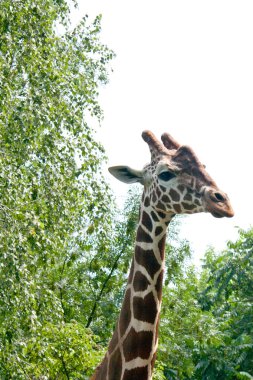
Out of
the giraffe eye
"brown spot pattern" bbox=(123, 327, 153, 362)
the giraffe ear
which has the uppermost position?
the giraffe ear

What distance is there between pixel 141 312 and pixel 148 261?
0.39 meters

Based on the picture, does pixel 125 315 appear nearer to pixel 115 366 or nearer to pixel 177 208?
pixel 115 366

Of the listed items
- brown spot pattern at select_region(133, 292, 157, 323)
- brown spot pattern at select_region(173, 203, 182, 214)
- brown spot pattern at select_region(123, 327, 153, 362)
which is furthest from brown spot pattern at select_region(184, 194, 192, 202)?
brown spot pattern at select_region(123, 327, 153, 362)

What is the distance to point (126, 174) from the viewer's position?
269 inches

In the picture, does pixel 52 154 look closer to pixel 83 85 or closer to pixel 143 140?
pixel 83 85

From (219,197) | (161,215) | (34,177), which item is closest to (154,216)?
(161,215)

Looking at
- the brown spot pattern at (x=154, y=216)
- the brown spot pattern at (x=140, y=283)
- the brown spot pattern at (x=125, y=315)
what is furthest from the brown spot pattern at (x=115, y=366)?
the brown spot pattern at (x=154, y=216)

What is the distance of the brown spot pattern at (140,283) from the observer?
6457mm

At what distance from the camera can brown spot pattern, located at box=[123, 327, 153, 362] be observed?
621cm

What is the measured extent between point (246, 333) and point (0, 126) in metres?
16.4

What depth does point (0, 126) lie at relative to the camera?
1017cm

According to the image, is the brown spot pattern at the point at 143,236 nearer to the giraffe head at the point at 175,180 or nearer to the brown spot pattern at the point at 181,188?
the giraffe head at the point at 175,180

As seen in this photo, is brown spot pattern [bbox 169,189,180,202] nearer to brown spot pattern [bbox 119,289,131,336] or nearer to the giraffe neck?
the giraffe neck

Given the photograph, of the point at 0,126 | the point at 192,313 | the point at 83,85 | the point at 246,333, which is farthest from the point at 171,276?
the point at 0,126
